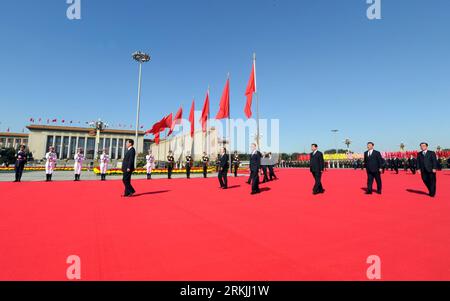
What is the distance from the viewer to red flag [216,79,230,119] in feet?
66.3

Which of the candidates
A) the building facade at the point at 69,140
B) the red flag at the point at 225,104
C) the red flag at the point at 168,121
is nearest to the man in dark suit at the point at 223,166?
the red flag at the point at 225,104

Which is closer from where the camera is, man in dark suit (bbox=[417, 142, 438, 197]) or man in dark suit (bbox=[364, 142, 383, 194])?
man in dark suit (bbox=[417, 142, 438, 197])

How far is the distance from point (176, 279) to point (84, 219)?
10.5 feet

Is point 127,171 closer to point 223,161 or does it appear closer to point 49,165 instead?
point 223,161

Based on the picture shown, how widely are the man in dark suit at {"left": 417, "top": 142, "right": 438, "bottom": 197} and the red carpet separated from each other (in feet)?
8.03

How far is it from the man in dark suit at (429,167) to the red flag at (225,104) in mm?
14040

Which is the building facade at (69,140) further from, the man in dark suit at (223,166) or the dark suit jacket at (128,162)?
the dark suit jacket at (128,162)

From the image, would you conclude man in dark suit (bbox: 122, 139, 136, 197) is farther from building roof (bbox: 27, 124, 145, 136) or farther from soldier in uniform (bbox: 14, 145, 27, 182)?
building roof (bbox: 27, 124, 145, 136)

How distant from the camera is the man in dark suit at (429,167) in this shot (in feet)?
24.7

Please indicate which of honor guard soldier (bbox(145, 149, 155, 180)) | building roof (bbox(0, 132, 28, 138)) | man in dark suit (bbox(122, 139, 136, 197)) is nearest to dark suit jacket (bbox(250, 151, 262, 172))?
man in dark suit (bbox(122, 139, 136, 197))

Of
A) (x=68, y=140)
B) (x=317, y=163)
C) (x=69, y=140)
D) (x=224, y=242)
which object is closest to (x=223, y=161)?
(x=317, y=163)
